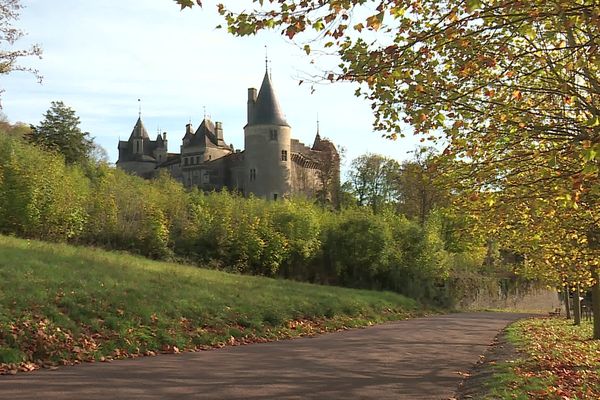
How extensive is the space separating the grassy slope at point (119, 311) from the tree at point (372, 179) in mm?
48248

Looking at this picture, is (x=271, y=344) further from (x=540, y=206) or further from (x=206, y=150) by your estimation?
(x=206, y=150)

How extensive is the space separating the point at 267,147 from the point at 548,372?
6631 cm

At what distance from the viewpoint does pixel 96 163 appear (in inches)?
1789

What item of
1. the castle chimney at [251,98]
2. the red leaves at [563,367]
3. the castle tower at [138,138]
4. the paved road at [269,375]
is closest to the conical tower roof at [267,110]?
the castle chimney at [251,98]

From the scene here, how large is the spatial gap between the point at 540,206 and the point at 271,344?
7.49 metres

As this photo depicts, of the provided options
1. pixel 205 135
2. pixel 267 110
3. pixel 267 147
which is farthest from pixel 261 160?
pixel 205 135

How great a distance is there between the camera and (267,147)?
75.6m

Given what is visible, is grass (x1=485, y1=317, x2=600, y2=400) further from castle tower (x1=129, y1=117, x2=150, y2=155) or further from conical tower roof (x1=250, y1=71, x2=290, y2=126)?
castle tower (x1=129, y1=117, x2=150, y2=155)

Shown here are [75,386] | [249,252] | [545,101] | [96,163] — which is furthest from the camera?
[96,163]

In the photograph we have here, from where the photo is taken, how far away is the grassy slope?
10516 millimetres

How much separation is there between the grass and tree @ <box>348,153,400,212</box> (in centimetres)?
5377

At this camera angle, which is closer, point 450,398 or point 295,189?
point 450,398

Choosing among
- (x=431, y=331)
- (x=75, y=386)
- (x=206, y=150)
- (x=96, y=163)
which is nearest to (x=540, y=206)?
(x=75, y=386)

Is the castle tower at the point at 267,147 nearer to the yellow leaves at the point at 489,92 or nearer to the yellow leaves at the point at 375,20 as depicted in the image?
the yellow leaves at the point at 489,92
